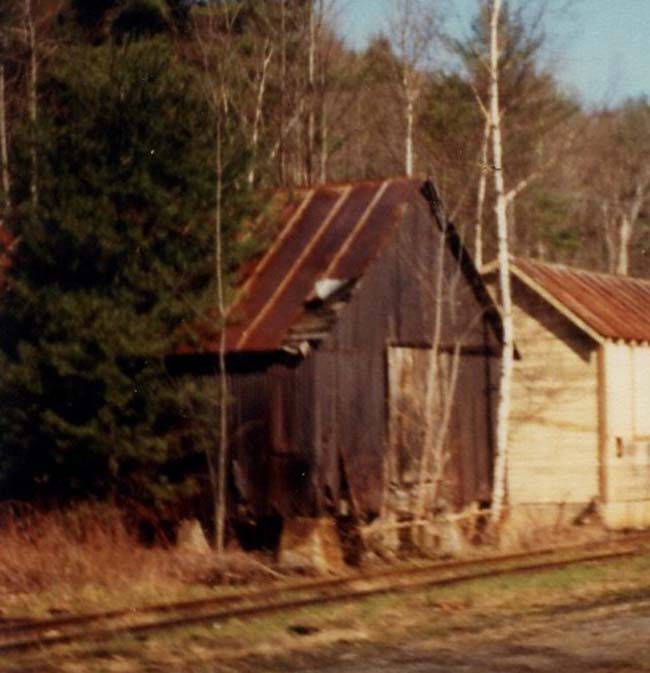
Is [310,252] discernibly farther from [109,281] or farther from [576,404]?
[576,404]

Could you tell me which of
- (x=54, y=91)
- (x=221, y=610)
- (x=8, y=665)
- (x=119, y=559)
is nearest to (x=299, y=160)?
(x=54, y=91)

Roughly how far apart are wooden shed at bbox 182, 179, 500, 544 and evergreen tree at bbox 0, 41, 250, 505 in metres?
0.94

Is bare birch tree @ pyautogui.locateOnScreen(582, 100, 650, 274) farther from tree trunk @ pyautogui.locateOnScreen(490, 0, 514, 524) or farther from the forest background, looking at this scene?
the forest background

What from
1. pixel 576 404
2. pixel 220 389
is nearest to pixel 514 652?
pixel 220 389

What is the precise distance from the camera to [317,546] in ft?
62.1

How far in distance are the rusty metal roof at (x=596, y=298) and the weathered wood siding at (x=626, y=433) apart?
1.22ft

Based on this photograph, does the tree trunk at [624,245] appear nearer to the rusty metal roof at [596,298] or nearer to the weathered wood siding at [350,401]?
the rusty metal roof at [596,298]

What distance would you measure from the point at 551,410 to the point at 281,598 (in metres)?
12.0

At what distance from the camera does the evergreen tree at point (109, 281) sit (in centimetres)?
1873

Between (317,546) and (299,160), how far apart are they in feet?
63.9

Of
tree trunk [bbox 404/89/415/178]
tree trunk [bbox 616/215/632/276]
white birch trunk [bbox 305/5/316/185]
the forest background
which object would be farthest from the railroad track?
tree trunk [bbox 616/215/632/276]

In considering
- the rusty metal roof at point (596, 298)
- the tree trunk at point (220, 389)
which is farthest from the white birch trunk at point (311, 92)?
the tree trunk at point (220, 389)

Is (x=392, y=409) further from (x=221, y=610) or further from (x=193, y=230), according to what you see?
(x=221, y=610)

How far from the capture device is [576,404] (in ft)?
83.6
